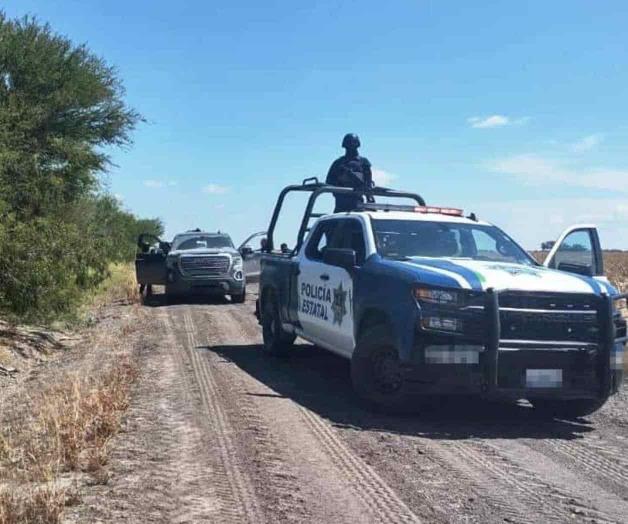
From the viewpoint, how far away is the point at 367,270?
8.07 metres

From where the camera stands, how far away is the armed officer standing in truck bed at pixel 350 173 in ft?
36.6

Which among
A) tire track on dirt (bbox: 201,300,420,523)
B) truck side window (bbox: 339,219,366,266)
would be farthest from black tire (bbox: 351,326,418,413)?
truck side window (bbox: 339,219,366,266)

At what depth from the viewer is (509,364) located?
691 cm

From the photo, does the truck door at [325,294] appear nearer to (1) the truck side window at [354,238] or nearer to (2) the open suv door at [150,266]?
(1) the truck side window at [354,238]

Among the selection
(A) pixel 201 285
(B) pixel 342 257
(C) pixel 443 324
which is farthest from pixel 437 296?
(A) pixel 201 285

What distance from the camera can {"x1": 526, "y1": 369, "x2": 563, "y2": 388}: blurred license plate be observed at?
694cm

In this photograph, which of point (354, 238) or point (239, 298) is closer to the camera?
point (354, 238)

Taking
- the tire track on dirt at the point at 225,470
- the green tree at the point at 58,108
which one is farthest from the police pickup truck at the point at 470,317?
the green tree at the point at 58,108

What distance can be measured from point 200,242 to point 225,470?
17.7 metres

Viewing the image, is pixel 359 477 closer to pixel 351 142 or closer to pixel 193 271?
pixel 351 142

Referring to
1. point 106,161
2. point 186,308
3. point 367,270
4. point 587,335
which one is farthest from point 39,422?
point 106,161

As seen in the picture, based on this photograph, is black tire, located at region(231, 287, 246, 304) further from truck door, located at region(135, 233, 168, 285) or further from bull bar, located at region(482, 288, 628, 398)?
bull bar, located at region(482, 288, 628, 398)

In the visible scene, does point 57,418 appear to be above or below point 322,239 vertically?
below

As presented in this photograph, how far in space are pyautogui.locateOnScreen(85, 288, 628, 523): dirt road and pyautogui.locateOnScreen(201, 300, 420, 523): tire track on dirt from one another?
0.5 inches
